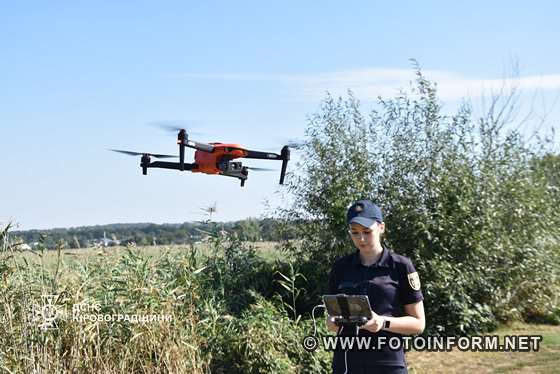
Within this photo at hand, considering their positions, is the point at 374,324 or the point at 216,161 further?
the point at 216,161

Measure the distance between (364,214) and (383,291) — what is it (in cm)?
40

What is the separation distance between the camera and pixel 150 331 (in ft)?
21.9

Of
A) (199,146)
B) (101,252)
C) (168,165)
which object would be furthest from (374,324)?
(168,165)

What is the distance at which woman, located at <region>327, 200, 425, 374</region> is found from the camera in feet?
11.8

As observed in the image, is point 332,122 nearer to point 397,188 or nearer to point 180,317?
point 397,188

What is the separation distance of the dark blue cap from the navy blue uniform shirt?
0.19 m

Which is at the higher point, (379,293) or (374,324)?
(379,293)

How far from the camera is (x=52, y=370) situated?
6395 mm

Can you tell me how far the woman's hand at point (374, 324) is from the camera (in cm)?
350

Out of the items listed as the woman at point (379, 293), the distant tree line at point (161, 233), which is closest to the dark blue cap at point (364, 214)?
the woman at point (379, 293)

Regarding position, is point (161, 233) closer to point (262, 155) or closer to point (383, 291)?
point (262, 155)

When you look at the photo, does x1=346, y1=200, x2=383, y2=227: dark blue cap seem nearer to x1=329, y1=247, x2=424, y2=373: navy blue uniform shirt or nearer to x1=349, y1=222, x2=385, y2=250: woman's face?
x1=349, y1=222, x2=385, y2=250: woman's face

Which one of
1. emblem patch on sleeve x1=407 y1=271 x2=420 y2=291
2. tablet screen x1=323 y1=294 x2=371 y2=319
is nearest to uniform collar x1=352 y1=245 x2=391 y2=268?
emblem patch on sleeve x1=407 y1=271 x2=420 y2=291

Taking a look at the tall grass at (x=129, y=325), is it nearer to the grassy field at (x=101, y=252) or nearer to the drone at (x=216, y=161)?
the grassy field at (x=101, y=252)
